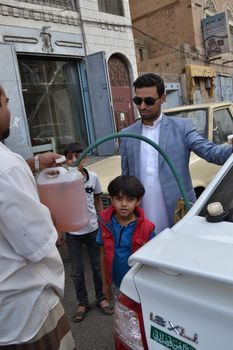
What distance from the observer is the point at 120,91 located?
11.0 m

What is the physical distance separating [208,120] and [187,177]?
8.54 feet

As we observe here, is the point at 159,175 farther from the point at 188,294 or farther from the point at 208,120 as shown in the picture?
the point at 208,120

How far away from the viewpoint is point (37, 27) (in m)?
8.63

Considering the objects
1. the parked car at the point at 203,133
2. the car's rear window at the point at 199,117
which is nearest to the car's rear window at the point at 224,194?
the parked car at the point at 203,133

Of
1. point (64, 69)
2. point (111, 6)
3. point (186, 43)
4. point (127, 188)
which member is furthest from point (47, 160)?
point (186, 43)

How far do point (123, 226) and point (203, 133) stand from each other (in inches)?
116

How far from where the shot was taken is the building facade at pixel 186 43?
17.7 meters

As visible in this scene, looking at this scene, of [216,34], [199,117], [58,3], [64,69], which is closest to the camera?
[199,117]

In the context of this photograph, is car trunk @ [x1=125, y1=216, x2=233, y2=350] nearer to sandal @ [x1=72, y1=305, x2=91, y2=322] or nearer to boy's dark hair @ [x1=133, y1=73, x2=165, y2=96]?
boy's dark hair @ [x1=133, y1=73, x2=165, y2=96]

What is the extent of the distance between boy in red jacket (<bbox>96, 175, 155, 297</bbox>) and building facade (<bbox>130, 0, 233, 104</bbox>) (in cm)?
1458

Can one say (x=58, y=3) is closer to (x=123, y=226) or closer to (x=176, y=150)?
(x=176, y=150)

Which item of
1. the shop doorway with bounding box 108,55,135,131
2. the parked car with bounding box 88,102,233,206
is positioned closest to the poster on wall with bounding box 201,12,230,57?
the shop doorway with bounding box 108,55,135,131

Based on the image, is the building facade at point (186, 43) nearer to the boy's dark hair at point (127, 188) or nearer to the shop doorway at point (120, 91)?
the shop doorway at point (120, 91)

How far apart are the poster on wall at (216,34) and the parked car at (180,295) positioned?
18.0 m
